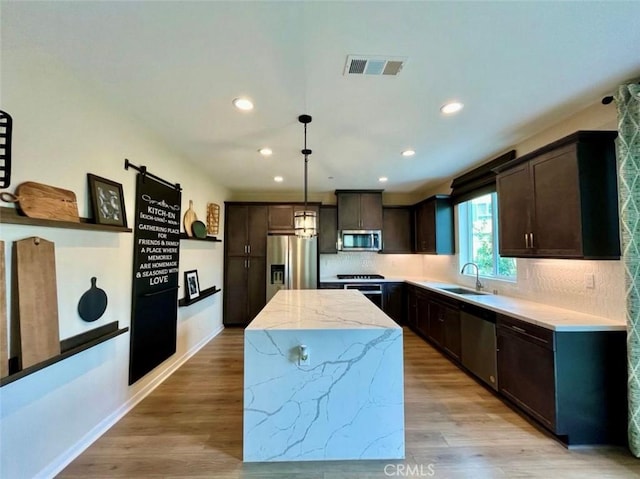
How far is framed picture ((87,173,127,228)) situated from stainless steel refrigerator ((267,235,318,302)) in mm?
2870

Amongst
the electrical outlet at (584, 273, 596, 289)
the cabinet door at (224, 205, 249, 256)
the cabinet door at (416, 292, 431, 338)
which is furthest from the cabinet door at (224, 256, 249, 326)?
the electrical outlet at (584, 273, 596, 289)

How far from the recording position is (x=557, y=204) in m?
2.32

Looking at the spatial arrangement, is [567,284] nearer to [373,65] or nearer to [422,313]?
[422,313]

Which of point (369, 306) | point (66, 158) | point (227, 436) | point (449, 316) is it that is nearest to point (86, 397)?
point (227, 436)

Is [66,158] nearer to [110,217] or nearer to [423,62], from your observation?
[110,217]

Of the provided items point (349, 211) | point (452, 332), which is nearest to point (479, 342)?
point (452, 332)

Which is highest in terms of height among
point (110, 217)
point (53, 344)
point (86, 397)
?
point (110, 217)

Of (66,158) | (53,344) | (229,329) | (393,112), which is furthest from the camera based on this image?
(229,329)

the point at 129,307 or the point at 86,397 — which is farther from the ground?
the point at 129,307

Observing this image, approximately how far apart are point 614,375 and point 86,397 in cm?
377

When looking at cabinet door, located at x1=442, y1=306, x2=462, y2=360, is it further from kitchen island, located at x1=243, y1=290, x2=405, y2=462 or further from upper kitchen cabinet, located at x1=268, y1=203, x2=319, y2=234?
upper kitchen cabinet, located at x1=268, y1=203, x2=319, y2=234

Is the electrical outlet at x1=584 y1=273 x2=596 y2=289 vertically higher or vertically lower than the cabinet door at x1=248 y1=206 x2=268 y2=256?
lower

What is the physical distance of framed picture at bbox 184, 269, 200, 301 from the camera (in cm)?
371

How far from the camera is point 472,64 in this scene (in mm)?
1833
